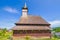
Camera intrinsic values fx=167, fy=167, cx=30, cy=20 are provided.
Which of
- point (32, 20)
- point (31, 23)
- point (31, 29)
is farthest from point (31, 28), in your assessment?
point (32, 20)

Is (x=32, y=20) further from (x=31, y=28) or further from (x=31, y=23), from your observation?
(x=31, y=28)

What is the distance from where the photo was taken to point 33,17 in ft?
164

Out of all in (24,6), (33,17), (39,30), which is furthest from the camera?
(24,6)

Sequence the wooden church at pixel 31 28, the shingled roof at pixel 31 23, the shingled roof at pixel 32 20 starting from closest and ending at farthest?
1. the wooden church at pixel 31 28
2. the shingled roof at pixel 31 23
3. the shingled roof at pixel 32 20

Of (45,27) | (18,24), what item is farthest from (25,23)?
(45,27)

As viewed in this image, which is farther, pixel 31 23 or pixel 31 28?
pixel 31 23

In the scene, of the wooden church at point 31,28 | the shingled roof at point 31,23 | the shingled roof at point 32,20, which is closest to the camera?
the wooden church at point 31,28

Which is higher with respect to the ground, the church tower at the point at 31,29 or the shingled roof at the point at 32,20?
the shingled roof at the point at 32,20

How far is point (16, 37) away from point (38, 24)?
7.29 meters

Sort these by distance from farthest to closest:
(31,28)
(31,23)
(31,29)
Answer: (31,23) < (31,28) < (31,29)

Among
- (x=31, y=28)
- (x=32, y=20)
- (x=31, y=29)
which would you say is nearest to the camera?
(x=31, y=29)

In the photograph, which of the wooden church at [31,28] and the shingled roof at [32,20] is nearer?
the wooden church at [31,28]

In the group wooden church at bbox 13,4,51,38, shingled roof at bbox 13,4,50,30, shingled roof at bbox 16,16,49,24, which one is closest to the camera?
wooden church at bbox 13,4,51,38

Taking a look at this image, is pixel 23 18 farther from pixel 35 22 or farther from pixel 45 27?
pixel 45 27
